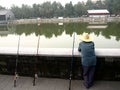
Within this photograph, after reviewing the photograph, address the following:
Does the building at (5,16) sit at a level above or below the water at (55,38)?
above

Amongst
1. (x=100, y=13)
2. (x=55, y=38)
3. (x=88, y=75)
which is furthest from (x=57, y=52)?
(x=100, y=13)

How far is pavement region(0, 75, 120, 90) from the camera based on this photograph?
3.65m

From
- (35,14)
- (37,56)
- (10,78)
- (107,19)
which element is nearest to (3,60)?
(10,78)

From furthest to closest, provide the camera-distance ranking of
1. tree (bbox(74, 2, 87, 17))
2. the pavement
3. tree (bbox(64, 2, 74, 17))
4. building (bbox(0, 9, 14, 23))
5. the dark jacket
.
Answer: tree (bbox(74, 2, 87, 17)), building (bbox(0, 9, 14, 23)), tree (bbox(64, 2, 74, 17)), the pavement, the dark jacket

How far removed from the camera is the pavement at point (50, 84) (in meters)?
3.65

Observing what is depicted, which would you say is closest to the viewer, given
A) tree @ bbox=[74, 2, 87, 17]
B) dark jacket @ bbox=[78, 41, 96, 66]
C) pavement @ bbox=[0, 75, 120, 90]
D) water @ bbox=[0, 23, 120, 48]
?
dark jacket @ bbox=[78, 41, 96, 66]

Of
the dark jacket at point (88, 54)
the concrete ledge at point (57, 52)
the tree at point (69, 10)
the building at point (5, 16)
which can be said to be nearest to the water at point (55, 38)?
the concrete ledge at point (57, 52)

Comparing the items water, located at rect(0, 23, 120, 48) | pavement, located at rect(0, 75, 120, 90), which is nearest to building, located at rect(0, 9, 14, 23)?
water, located at rect(0, 23, 120, 48)

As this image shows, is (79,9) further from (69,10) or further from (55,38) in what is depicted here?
(55,38)

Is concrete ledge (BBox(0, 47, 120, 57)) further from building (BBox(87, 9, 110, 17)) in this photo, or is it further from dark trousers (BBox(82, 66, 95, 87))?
building (BBox(87, 9, 110, 17))

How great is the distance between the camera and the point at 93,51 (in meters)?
3.51

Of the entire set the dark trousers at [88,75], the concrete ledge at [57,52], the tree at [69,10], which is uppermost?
the tree at [69,10]

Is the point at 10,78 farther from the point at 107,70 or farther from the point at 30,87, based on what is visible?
the point at 107,70

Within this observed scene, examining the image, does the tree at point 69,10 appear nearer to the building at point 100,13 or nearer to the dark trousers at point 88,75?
the building at point 100,13
